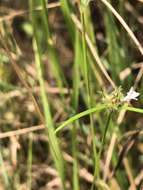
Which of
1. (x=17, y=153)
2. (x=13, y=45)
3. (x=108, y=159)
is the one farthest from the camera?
(x=17, y=153)

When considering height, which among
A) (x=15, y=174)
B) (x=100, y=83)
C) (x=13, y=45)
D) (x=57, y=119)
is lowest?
(x=15, y=174)

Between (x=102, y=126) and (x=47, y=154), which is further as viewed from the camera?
(x=47, y=154)

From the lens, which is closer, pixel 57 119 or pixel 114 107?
pixel 114 107

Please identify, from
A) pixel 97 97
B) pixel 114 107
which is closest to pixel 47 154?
pixel 97 97

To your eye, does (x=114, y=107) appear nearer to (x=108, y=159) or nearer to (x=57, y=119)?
(x=108, y=159)

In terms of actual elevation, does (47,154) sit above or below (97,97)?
below

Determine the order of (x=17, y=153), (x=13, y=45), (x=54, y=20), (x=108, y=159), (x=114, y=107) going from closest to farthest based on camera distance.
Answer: (x=114, y=107), (x=108, y=159), (x=13, y=45), (x=17, y=153), (x=54, y=20)

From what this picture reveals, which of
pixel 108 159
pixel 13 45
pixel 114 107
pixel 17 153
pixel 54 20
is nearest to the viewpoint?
pixel 114 107

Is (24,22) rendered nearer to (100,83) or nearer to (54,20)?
(54,20)

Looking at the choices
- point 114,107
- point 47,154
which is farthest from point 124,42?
point 114,107
